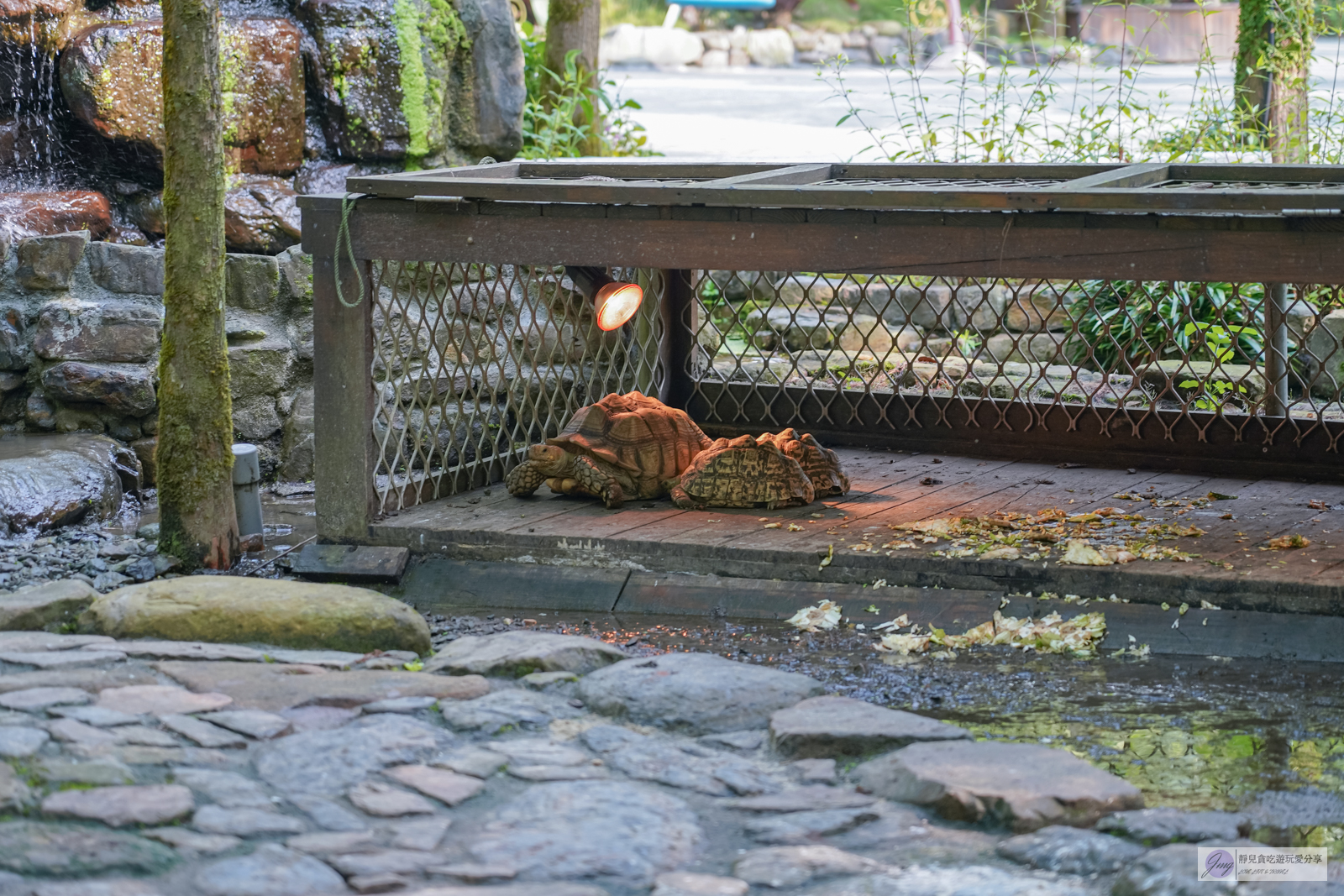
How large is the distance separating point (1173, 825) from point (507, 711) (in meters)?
1.66

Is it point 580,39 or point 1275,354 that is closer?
point 1275,354

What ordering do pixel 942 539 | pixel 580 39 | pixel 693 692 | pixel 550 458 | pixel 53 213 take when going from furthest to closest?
pixel 580 39
pixel 53 213
pixel 550 458
pixel 942 539
pixel 693 692

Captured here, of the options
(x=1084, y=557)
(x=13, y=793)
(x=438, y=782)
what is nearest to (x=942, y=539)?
(x=1084, y=557)

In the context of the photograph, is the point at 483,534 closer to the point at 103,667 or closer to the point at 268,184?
the point at 103,667

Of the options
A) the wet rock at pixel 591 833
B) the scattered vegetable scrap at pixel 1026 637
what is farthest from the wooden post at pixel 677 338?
the wet rock at pixel 591 833

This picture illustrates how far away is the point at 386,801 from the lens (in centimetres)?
329

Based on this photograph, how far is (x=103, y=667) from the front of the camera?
4.18m

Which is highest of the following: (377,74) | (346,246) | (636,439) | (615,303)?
(377,74)

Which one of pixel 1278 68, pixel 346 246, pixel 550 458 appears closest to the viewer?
pixel 346 246

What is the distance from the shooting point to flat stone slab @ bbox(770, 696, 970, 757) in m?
3.72

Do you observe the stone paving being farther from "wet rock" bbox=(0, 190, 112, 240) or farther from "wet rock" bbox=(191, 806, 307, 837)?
"wet rock" bbox=(0, 190, 112, 240)

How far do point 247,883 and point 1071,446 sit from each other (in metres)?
4.94

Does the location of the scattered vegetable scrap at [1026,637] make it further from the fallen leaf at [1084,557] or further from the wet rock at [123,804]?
the wet rock at [123,804]
